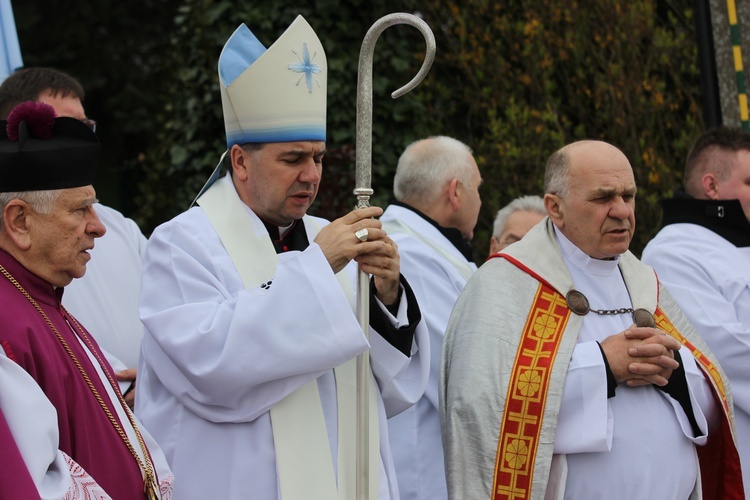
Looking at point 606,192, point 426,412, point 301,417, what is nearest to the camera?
point 301,417

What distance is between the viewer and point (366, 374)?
12.1ft

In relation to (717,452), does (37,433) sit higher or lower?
higher

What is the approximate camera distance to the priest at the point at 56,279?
3.13m

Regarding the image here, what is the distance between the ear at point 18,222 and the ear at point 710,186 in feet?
12.0

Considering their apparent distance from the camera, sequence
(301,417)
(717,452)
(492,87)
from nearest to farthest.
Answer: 1. (301,417)
2. (717,452)
3. (492,87)

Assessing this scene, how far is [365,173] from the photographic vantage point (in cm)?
362

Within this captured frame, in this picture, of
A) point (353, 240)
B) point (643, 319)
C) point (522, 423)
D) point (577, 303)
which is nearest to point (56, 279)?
point (353, 240)

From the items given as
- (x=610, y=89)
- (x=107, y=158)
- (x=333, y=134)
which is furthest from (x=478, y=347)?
(x=107, y=158)

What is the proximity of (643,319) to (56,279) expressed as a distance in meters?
2.28

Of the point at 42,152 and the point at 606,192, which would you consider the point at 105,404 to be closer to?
the point at 42,152

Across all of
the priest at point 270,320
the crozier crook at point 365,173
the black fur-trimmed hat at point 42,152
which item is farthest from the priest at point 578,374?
the black fur-trimmed hat at point 42,152

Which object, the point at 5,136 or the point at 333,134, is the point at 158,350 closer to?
the point at 5,136

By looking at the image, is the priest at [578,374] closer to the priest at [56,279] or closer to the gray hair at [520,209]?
the priest at [56,279]

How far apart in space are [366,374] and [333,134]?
428 cm
